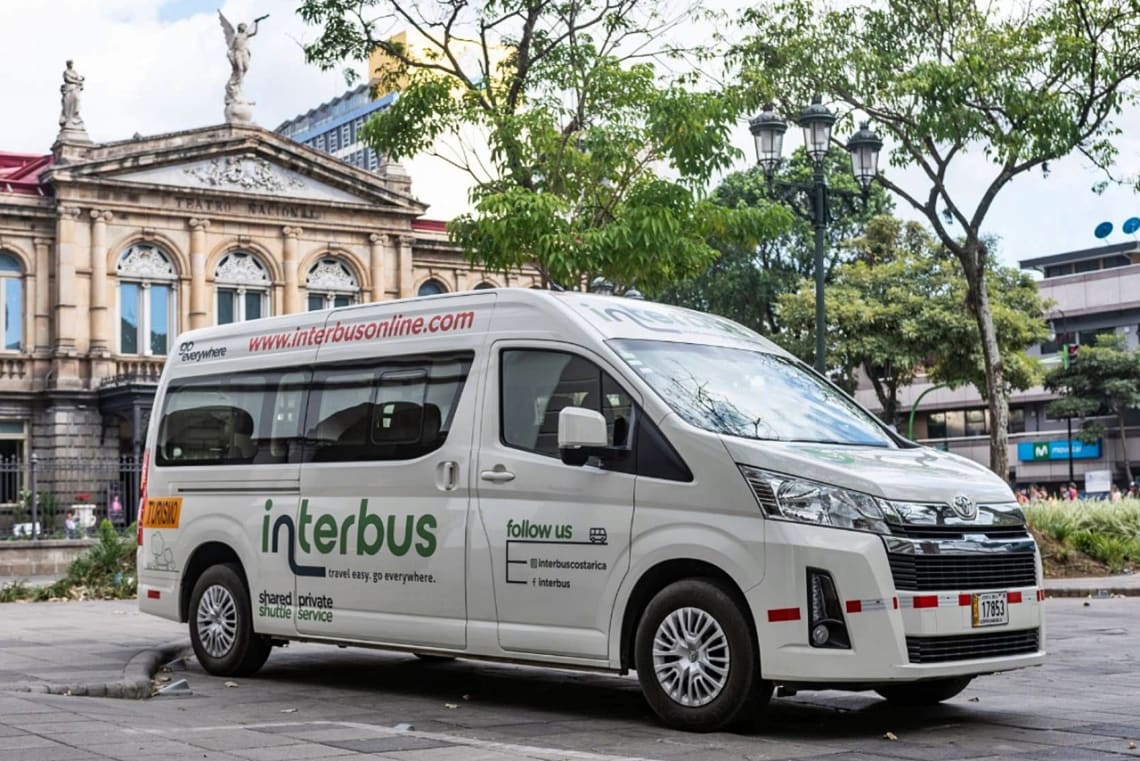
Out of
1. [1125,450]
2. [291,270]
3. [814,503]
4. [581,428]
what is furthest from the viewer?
[1125,450]

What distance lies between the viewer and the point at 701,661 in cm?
786

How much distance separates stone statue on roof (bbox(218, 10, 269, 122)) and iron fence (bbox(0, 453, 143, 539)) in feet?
36.8

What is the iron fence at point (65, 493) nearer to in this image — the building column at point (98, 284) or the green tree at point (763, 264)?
the building column at point (98, 284)

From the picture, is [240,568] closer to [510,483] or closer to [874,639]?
[510,483]

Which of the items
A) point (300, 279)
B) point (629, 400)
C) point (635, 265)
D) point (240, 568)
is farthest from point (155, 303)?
point (629, 400)

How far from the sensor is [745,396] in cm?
866

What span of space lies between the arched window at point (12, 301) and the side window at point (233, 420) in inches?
1389

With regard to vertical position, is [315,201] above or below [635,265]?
above

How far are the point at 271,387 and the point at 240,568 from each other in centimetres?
130

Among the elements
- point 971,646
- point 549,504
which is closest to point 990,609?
point 971,646

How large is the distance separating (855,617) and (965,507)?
2.89ft

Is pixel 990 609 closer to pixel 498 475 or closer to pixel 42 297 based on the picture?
pixel 498 475

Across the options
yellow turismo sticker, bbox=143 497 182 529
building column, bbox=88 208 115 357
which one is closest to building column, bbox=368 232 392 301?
building column, bbox=88 208 115 357

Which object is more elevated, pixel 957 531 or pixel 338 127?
pixel 338 127
